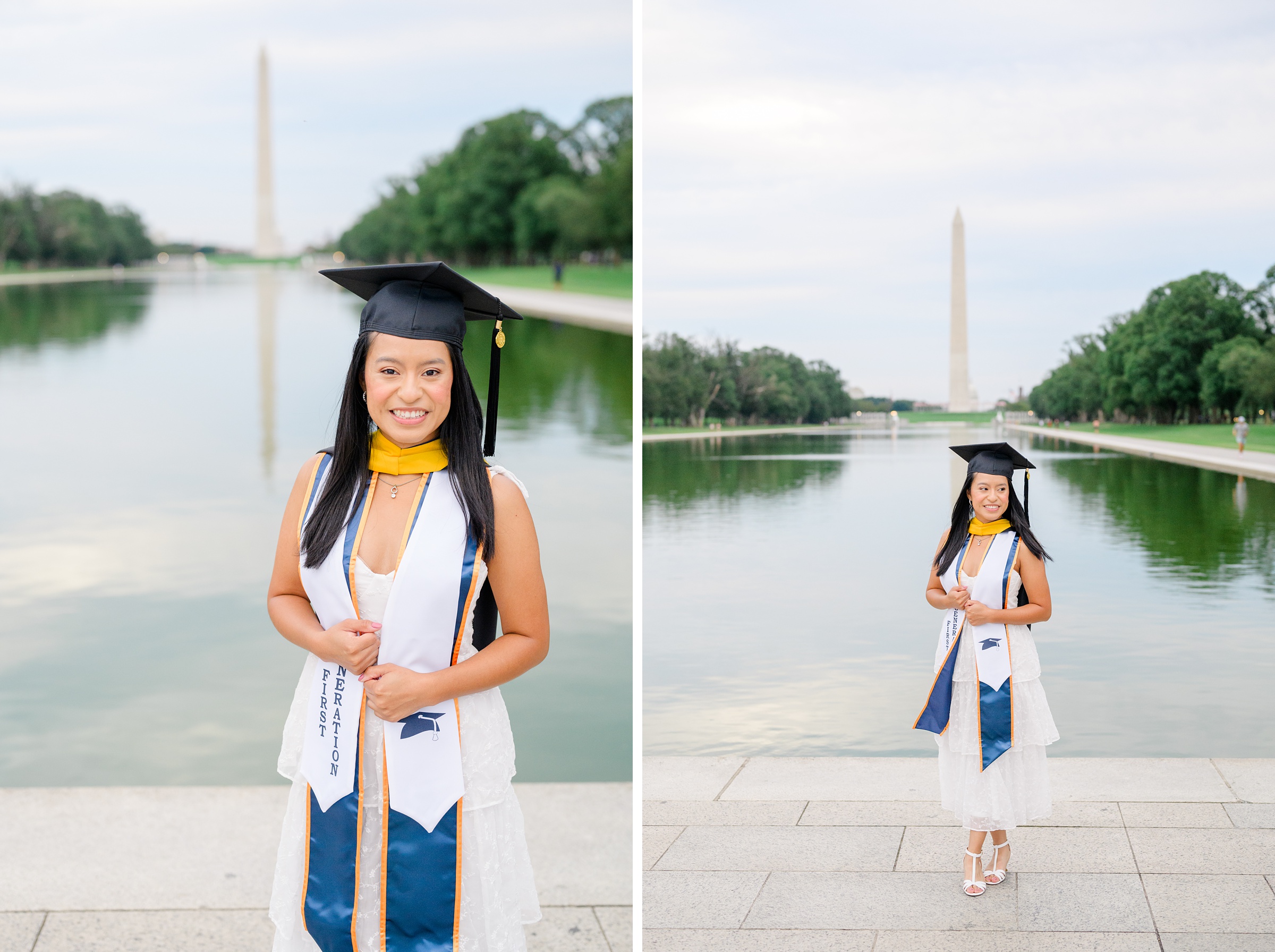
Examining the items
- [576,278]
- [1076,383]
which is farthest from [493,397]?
[576,278]

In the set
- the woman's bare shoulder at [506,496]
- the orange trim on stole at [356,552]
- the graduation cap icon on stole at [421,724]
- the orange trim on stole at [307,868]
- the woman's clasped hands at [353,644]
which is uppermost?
the woman's bare shoulder at [506,496]

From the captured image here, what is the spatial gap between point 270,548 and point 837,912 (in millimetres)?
16992

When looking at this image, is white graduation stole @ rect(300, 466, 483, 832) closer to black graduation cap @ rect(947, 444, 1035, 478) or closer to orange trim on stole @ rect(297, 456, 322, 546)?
orange trim on stole @ rect(297, 456, 322, 546)

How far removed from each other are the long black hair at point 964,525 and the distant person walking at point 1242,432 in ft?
38.1

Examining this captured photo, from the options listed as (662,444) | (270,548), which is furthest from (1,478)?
(662,444)

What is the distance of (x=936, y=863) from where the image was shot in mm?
4449

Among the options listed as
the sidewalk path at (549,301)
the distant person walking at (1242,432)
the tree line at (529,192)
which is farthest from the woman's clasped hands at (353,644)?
the tree line at (529,192)

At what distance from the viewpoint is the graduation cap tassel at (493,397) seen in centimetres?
229

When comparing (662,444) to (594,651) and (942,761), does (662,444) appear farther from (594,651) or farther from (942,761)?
(942,761)

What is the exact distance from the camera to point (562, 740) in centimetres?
837

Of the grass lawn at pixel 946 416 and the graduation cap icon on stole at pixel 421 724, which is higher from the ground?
the grass lawn at pixel 946 416

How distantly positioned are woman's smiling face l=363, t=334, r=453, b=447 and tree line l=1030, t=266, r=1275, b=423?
39.9 feet

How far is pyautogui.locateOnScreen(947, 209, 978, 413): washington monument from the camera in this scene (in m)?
12.6

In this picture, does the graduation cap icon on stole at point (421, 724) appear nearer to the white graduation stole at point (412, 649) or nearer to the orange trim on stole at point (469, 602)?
the white graduation stole at point (412, 649)
